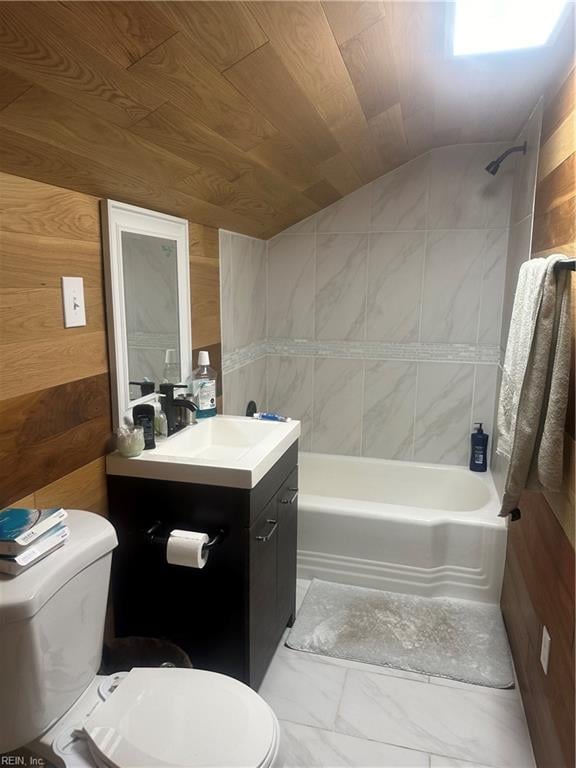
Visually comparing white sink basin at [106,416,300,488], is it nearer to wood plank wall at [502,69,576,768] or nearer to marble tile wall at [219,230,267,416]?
marble tile wall at [219,230,267,416]

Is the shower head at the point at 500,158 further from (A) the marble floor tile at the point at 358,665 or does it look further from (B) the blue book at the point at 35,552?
(B) the blue book at the point at 35,552

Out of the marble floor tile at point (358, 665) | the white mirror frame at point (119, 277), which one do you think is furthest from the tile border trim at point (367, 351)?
the marble floor tile at point (358, 665)

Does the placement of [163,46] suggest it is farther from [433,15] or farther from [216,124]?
[433,15]

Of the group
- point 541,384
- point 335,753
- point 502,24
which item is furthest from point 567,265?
point 335,753

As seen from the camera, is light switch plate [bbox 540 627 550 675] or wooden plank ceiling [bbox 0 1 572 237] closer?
wooden plank ceiling [bbox 0 1 572 237]

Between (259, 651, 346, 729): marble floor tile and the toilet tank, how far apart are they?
2.65 ft

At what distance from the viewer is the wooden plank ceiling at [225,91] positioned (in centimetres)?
99

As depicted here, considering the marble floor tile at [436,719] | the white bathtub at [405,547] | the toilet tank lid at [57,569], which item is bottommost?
the marble floor tile at [436,719]

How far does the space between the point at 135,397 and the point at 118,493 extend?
34 cm

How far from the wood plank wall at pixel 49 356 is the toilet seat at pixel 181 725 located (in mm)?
555

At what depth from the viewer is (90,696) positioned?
1.33 meters

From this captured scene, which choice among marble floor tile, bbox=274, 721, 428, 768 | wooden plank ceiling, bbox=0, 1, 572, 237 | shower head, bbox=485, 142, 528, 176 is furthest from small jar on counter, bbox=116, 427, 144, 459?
shower head, bbox=485, 142, 528, 176

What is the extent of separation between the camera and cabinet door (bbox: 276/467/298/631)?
6.57 feet

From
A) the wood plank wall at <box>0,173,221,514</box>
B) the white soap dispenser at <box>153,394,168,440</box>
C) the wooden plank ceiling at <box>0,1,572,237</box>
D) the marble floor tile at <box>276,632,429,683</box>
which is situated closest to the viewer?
the wooden plank ceiling at <box>0,1,572,237</box>
